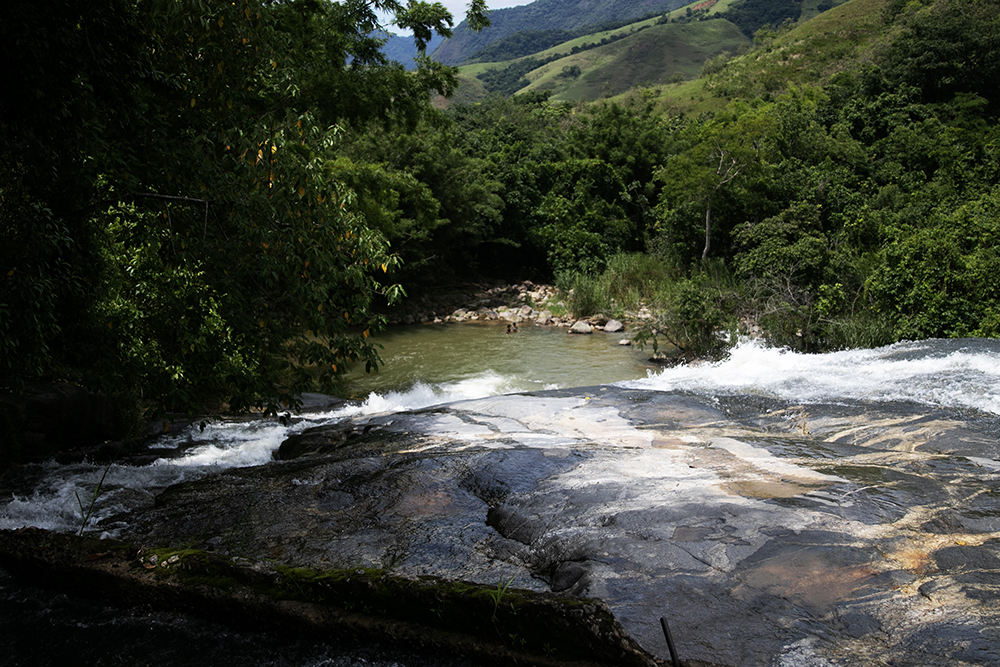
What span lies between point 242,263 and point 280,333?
715mm

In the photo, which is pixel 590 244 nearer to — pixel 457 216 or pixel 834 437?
pixel 457 216

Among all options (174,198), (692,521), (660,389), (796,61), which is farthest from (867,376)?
(796,61)

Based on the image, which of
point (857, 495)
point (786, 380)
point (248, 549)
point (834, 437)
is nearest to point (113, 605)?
point (248, 549)

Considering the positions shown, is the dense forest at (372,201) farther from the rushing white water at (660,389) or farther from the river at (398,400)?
the river at (398,400)

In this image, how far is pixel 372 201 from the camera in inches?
588

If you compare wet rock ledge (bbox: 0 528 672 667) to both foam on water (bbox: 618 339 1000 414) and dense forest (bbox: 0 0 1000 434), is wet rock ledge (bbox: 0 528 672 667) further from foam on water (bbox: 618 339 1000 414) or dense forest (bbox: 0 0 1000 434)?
foam on water (bbox: 618 339 1000 414)

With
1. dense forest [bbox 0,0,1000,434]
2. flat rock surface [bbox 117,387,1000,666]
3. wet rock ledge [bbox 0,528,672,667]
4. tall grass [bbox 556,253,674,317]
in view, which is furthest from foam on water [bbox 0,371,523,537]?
tall grass [bbox 556,253,674,317]

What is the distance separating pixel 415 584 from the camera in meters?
2.80

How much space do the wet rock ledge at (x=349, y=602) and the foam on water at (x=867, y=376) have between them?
6921mm

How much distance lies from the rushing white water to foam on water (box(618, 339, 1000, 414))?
0.04ft

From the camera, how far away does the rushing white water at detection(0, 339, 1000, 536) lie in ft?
17.7

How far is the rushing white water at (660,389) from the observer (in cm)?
538

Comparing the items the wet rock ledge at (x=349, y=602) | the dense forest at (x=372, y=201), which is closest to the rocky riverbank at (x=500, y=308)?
the dense forest at (x=372, y=201)

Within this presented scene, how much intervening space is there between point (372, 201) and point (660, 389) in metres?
8.75
